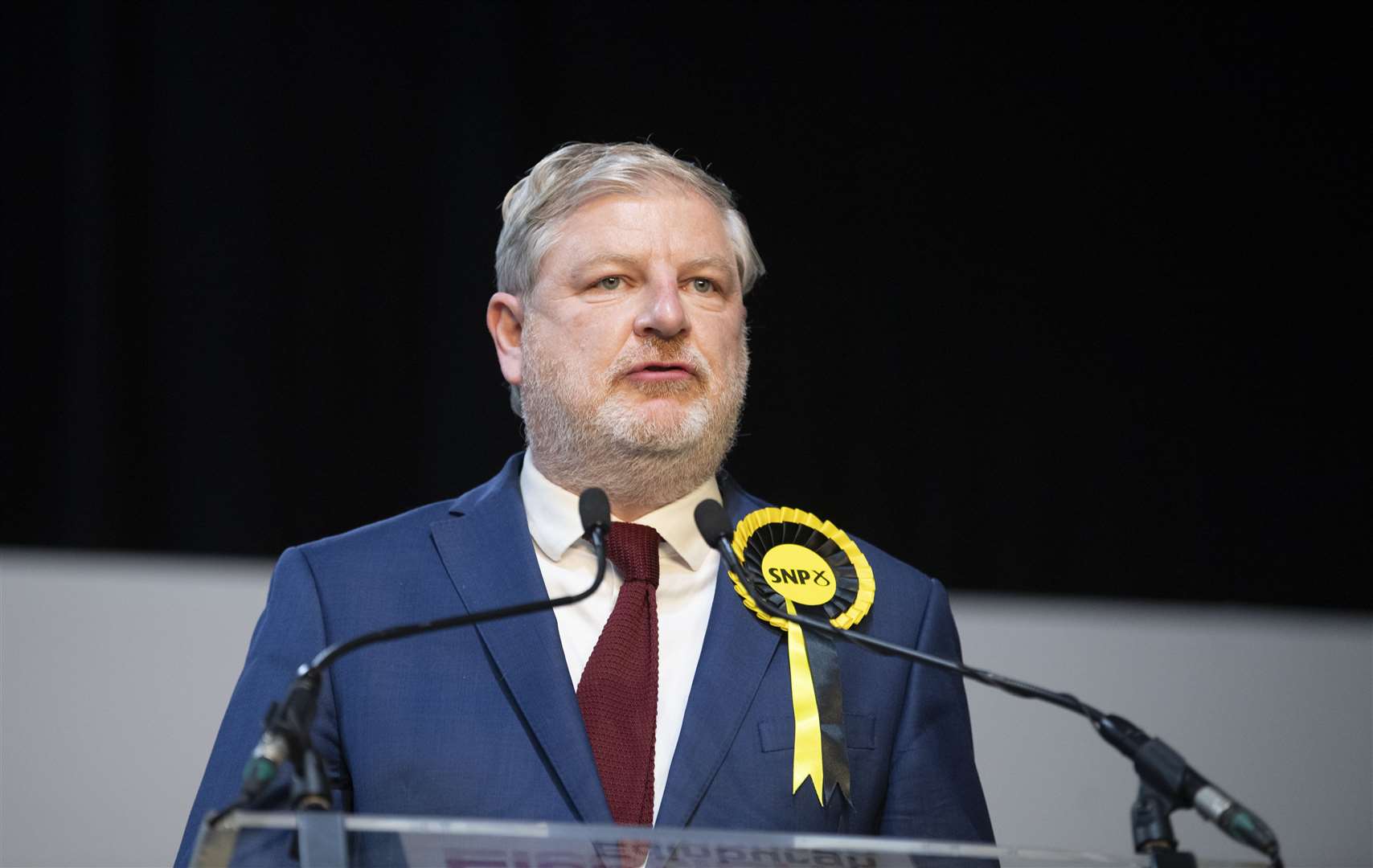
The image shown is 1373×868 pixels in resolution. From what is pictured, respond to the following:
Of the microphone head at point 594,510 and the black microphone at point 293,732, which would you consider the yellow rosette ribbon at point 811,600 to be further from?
the black microphone at point 293,732

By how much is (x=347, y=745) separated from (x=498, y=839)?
0.66 metres

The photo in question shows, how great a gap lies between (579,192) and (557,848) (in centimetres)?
119

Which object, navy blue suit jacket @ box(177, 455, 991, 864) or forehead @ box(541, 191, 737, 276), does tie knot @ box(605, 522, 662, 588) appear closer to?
navy blue suit jacket @ box(177, 455, 991, 864)

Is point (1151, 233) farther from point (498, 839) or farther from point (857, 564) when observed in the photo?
point (498, 839)

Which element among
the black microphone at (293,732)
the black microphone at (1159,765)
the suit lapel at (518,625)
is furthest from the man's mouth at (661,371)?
the black microphone at (293,732)

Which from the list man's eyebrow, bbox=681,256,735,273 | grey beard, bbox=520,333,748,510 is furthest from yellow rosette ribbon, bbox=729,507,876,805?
man's eyebrow, bbox=681,256,735,273

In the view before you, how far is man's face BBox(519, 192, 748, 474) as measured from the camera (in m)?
2.15

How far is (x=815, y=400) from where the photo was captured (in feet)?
10.6

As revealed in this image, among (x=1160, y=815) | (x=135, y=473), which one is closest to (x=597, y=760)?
(x=1160, y=815)

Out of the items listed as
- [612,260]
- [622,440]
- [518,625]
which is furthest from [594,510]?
[612,260]

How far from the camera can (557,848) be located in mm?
1317

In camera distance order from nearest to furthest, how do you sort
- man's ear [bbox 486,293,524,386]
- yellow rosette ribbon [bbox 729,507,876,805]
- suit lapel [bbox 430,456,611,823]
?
suit lapel [bbox 430,456,611,823], yellow rosette ribbon [bbox 729,507,876,805], man's ear [bbox 486,293,524,386]

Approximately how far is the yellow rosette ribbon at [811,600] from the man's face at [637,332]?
168 mm

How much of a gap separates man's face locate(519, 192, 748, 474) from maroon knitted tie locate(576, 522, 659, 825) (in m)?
0.19
